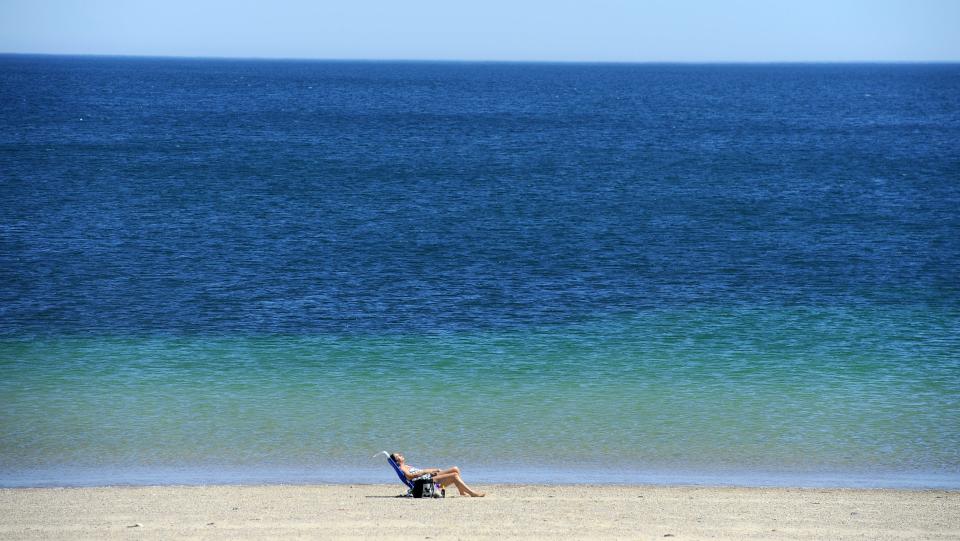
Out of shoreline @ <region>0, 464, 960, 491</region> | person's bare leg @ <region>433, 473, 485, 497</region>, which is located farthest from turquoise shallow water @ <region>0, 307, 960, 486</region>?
person's bare leg @ <region>433, 473, 485, 497</region>

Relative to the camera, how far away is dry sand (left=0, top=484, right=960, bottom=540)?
1313 cm

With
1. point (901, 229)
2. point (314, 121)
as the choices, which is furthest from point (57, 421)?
point (314, 121)

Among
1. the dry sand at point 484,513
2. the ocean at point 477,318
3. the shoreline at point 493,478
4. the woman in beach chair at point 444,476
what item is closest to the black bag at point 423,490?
the woman in beach chair at point 444,476

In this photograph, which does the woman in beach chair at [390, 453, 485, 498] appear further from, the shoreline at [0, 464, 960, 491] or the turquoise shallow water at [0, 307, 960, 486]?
the turquoise shallow water at [0, 307, 960, 486]

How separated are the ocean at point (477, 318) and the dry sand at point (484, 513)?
112 centimetres

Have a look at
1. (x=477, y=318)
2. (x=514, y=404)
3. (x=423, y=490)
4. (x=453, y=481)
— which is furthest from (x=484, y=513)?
(x=477, y=318)

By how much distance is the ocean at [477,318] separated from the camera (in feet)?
60.1

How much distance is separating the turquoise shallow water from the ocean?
9 centimetres

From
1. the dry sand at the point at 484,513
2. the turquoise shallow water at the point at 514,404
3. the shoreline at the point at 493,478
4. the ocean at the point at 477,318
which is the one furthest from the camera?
the ocean at the point at 477,318

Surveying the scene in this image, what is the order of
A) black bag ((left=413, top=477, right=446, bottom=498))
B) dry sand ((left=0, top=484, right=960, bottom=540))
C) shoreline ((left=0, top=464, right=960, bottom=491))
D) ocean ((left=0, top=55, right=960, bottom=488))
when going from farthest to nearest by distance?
ocean ((left=0, top=55, right=960, bottom=488)) < shoreline ((left=0, top=464, right=960, bottom=491)) < black bag ((left=413, top=477, right=446, bottom=498)) < dry sand ((left=0, top=484, right=960, bottom=540))

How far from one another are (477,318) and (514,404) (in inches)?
297

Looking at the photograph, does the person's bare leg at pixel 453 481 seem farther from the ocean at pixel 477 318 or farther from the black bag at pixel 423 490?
the ocean at pixel 477 318

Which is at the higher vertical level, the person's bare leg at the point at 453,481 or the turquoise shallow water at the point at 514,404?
the person's bare leg at the point at 453,481

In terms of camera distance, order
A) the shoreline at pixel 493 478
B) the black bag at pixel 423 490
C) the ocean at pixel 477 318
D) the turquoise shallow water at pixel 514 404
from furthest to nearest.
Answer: the ocean at pixel 477 318, the turquoise shallow water at pixel 514 404, the shoreline at pixel 493 478, the black bag at pixel 423 490
